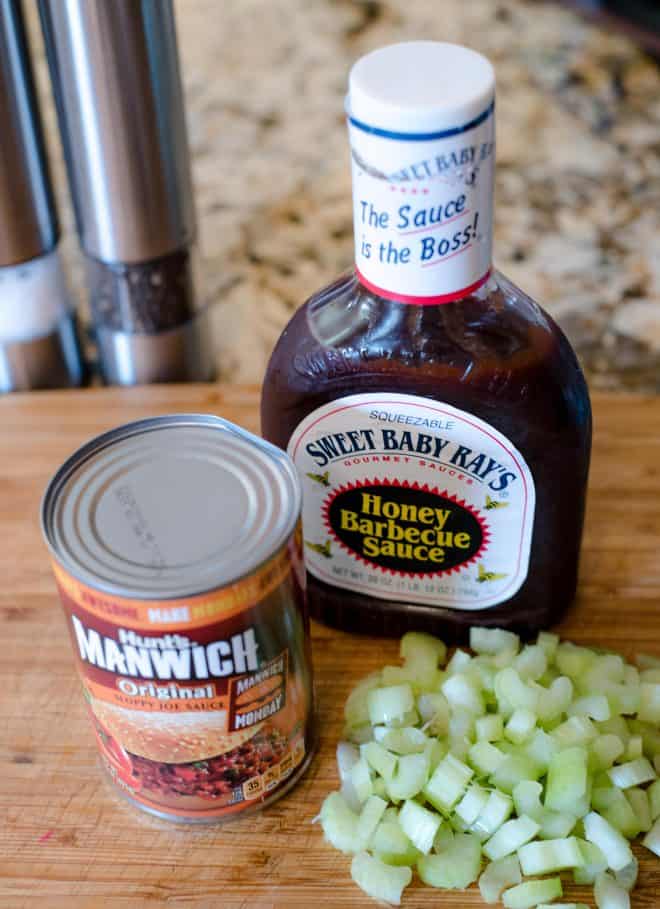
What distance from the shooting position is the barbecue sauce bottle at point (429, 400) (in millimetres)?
854

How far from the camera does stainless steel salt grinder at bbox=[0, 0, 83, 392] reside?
1.25m

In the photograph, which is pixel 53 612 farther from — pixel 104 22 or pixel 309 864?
pixel 104 22

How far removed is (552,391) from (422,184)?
0.21 metres

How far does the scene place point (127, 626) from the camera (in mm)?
828

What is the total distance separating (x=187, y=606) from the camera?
0.82m

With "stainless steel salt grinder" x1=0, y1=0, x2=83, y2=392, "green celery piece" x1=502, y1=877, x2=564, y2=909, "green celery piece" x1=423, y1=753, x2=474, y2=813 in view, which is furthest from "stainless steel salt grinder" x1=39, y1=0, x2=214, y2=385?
"green celery piece" x1=502, y1=877, x2=564, y2=909

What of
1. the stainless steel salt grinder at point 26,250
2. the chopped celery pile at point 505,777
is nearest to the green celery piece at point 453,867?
the chopped celery pile at point 505,777

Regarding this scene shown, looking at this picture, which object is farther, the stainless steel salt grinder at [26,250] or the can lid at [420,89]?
the stainless steel salt grinder at [26,250]

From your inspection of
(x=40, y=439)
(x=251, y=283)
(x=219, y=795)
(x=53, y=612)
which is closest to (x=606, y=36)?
(x=251, y=283)

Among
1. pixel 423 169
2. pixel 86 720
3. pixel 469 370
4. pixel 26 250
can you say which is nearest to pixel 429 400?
pixel 469 370

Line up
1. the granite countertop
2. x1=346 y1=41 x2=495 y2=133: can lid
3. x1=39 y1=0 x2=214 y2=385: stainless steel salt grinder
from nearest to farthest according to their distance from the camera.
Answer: x1=346 y1=41 x2=495 y2=133: can lid
x1=39 y1=0 x2=214 y2=385: stainless steel salt grinder
the granite countertop

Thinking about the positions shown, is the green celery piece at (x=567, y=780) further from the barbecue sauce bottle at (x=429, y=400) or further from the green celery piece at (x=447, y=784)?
the barbecue sauce bottle at (x=429, y=400)

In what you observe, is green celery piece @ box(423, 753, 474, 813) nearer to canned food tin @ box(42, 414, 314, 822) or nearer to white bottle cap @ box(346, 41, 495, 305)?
canned food tin @ box(42, 414, 314, 822)

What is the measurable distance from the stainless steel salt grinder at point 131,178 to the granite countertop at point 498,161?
0.27 ft
